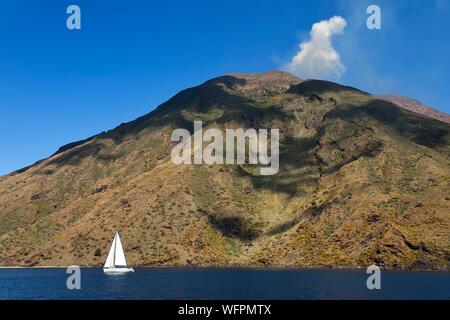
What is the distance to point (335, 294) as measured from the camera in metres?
100

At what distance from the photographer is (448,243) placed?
635ft
